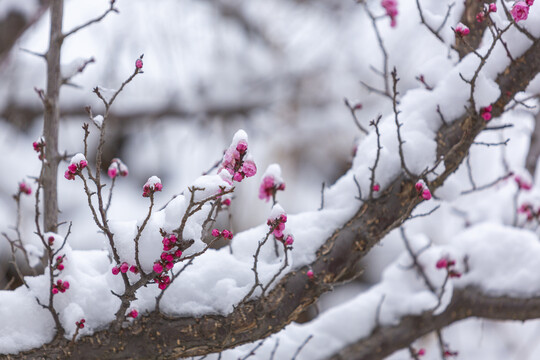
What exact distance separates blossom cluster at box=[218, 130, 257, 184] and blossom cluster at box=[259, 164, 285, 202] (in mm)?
353

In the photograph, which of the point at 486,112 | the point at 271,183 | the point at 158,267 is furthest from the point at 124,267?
the point at 486,112

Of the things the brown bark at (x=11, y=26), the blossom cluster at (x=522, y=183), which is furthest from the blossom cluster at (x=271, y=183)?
the brown bark at (x=11, y=26)

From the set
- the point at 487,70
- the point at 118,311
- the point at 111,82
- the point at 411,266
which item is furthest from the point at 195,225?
the point at 111,82

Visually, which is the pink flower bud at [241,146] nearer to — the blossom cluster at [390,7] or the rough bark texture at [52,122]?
the rough bark texture at [52,122]

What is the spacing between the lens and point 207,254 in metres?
1.82

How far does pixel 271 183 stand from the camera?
1759 millimetres

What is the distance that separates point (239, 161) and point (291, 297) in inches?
24.0

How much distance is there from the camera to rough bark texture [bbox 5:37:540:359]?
1642 mm

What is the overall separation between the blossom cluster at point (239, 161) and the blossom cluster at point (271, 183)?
1.16 ft

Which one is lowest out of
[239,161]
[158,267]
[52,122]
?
[158,267]

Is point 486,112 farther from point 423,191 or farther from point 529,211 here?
point 529,211

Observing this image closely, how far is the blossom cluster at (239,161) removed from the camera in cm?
135

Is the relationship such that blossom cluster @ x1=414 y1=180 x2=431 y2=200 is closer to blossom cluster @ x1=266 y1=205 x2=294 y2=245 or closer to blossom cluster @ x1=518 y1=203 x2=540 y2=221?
blossom cluster @ x1=266 y1=205 x2=294 y2=245

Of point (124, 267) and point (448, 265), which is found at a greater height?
point (448, 265)
